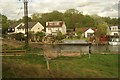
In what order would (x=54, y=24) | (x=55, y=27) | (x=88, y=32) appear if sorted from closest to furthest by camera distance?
(x=88, y=32) → (x=54, y=24) → (x=55, y=27)

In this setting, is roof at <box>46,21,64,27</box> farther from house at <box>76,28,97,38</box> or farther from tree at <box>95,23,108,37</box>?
tree at <box>95,23,108,37</box>

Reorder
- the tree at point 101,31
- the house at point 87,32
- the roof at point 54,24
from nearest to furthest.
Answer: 1. the tree at point 101,31
2. the house at point 87,32
3. the roof at point 54,24

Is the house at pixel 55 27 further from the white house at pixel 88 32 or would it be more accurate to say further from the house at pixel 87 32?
the white house at pixel 88 32

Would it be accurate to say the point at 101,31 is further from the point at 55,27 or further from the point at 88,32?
the point at 55,27

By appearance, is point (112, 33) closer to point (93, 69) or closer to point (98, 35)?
point (98, 35)

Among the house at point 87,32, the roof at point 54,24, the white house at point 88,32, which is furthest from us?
the roof at point 54,24

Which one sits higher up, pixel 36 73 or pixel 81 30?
pixel 81 30

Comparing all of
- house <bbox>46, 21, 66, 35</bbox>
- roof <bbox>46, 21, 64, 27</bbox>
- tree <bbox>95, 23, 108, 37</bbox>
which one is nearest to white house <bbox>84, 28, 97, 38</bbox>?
tree <bbox>95, 23, 108, 37</bbox>

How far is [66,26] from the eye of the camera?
58344mm

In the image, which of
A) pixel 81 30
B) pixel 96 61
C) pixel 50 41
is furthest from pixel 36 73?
pixel 81 30

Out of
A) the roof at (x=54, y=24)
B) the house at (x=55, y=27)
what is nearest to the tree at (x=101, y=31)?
the house at (x=55, y=27)

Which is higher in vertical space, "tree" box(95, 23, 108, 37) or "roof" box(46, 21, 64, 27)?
"roof" box(46, 21, 64, 27)

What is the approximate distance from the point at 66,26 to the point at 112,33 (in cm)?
1174

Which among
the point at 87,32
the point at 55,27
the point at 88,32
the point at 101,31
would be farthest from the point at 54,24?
the point at 101,31
